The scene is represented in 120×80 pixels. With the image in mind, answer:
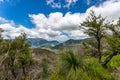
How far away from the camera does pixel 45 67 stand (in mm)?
62625

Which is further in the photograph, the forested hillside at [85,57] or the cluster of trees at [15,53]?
the cluster of trees at [15,53]

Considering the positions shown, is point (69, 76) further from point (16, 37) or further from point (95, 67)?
point (16, 37)

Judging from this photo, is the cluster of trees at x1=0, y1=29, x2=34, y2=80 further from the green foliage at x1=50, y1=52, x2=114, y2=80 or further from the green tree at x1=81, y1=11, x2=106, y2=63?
the green foliage at x1=50, y1=52, x2=114, y2=80

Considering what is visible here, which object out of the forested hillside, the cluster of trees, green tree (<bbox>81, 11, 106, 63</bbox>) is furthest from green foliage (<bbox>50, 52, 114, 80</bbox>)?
the cluster of trees

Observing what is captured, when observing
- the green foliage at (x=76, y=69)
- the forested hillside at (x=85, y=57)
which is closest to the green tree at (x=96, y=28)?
the forested hillside at (x=85, y=57)

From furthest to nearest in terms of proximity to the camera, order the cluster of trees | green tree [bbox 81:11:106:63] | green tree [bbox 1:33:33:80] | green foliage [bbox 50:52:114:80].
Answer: green tree [bbox 1:33:33:80], the cluster of trees, green tree [bbox 81:11:106:63], green foliage [bbox 50:52:114:80]

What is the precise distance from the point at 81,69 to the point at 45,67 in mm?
53453

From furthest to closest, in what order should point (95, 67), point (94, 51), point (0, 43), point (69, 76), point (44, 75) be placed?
point (44, 75) → point (0, 43) → point (94, 51) → point (95, 67) → point (69, 76)

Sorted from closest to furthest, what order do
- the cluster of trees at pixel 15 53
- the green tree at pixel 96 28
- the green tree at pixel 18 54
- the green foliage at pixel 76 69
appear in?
1. the green foliage at pixel 76 69
2. the green tree at pixel 96 28
3. the cluster of trees at pixel 15 53
4. the green tree at pixel 18 54

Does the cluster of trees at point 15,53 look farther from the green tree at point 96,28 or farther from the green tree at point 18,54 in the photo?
the green tree at point 96,28

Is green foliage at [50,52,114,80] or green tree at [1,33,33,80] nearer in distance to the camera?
green foliage at [50,52,114,80]

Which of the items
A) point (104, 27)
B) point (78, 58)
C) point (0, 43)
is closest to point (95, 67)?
point (78, 58)

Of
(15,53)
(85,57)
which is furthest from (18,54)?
(85,57)

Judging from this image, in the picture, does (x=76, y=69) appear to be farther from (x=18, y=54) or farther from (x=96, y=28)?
(x=18, y=54)
